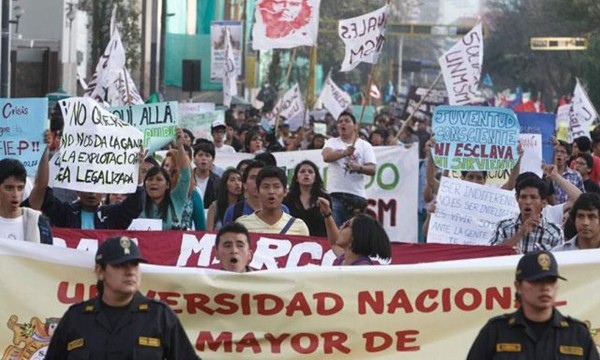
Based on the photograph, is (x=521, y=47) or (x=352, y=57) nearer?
(x=352, y=57)

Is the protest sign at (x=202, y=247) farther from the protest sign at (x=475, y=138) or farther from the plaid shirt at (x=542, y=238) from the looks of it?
the protest sign at (x=475, y=138)

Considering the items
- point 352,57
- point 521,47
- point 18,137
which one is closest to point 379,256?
point 18,137

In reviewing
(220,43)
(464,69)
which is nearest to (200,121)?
(464,69)

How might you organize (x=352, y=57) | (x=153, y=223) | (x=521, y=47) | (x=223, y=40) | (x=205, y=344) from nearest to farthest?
(x=205, y=344) < (x=153, y=223) < (x=352, y=57) < (x=223, y=40) < (x=521, y=47)

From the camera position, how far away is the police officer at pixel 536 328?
675 cm

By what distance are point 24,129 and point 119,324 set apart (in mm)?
5487

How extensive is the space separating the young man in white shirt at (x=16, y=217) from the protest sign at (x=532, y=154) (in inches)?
258

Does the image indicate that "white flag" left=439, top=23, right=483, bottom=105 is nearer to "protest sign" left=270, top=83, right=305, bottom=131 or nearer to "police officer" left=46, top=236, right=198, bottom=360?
"protest sign" left=270, top=83, right=305, bottom=131

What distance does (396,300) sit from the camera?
8734 millimetres

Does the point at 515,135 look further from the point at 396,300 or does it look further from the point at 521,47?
the point at 521,47

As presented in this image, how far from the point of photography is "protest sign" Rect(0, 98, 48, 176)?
1195cm

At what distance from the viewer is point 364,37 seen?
21531mm

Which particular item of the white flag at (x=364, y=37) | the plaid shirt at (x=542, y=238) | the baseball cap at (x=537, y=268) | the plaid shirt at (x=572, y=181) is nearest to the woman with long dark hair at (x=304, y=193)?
the plaid shirt at (x=542, y=238)

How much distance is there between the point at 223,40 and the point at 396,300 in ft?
93.8
